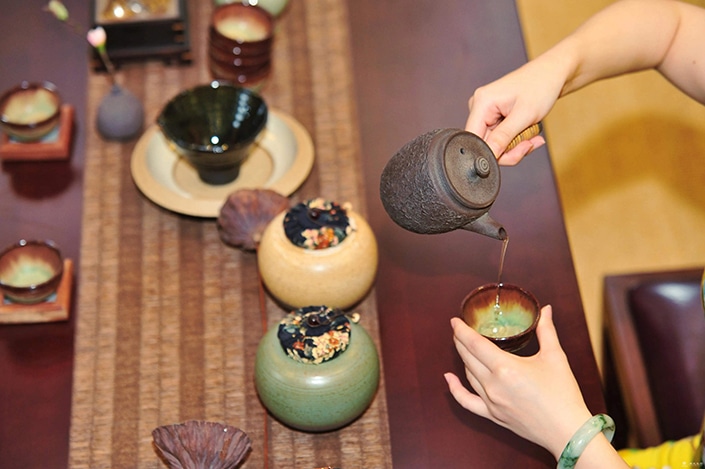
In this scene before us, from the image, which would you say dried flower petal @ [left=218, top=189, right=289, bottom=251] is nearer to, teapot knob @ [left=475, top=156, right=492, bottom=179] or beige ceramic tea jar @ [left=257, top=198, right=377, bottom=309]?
beige ceramic tea jar @ [left=257, top=198, right=377, bottom=309]

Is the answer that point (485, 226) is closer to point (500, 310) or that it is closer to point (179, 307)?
point (500, 310)

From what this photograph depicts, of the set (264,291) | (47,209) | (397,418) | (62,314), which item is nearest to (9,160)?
(47,209)

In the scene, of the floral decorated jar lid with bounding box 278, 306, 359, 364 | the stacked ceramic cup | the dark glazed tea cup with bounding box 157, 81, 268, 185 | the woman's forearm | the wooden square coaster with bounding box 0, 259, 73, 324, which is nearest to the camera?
the floral decorated jar lid with bounding box 278, 306, 359, 364

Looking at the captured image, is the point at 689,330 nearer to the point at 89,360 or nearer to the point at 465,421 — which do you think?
the point at 465,421

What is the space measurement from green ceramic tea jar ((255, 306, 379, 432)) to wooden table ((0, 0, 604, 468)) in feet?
0.47

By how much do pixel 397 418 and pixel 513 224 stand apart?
0.53m

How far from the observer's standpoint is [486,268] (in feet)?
5.88

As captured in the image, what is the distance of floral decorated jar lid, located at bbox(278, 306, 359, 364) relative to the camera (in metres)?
1.42

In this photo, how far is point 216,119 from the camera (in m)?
1.94

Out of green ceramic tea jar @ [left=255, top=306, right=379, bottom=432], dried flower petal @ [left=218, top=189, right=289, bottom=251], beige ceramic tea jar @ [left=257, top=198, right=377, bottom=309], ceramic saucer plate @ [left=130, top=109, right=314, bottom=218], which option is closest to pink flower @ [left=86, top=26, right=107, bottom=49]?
ceramic saucer plate @ [left=130, top=109, right=314, bottom=218]

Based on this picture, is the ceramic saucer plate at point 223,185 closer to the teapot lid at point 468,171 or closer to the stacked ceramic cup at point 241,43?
the stacked ceramic cup at point 241,43

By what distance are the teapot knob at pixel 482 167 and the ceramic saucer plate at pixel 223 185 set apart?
0.63 m

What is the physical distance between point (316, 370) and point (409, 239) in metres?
0.51

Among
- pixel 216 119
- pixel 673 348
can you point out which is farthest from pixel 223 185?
pixel 673 348
